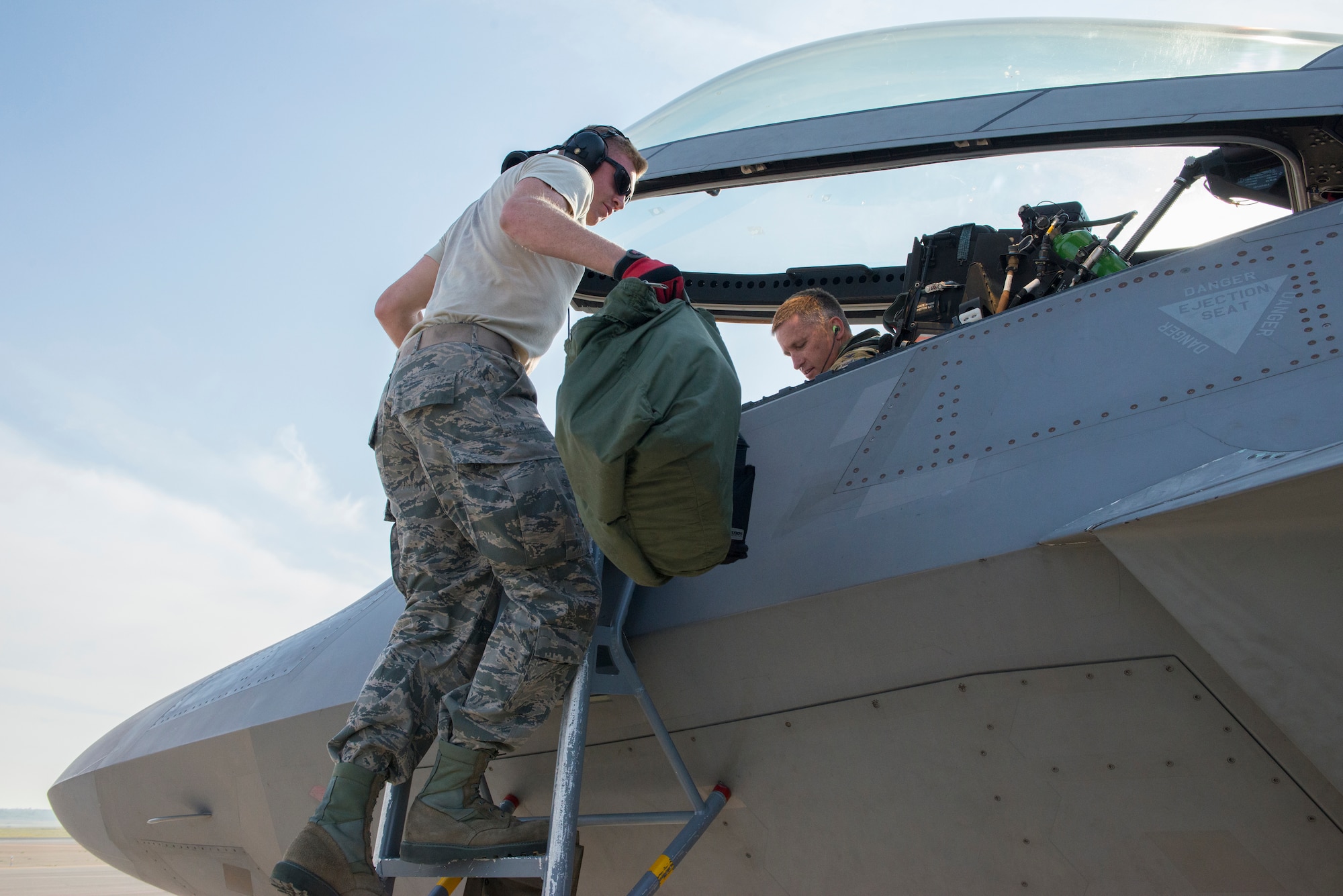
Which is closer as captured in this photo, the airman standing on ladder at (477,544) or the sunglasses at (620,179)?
the airman standing on ladder at (477,544)

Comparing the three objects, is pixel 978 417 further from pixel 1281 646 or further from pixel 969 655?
pixel 1281 646

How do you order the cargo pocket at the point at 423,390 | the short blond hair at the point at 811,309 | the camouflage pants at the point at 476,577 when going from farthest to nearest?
the short blond hair at the point at 811,309 < the cargo pocket at the point at 423,390 < the camouflage pants at the point at 476,577

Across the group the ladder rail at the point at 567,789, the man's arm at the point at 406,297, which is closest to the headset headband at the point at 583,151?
the man's arm at the point at 406,297

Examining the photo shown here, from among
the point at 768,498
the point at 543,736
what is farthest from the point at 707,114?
the point at 543,736

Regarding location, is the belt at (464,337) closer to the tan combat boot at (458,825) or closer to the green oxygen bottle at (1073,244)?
the tan combat boot at (458,825)

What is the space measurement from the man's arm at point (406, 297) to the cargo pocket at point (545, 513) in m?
1.03

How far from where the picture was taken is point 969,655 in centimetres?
210

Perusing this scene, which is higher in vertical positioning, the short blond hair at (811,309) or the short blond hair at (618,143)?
the short blond hair at (618,143)

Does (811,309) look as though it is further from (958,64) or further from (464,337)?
(464,337)

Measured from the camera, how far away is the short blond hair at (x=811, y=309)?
152 inches

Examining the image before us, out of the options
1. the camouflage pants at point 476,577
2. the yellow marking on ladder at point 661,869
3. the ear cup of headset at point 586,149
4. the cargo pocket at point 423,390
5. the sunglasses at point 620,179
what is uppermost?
the ear cup of headset at point 586,149

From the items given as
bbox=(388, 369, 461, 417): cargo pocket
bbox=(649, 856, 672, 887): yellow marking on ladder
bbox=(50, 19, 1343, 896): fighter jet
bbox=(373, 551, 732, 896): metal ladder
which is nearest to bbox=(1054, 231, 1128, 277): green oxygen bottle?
bbox=(50, 19, 1343, 896): fighter jet

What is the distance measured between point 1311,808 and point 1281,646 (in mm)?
375

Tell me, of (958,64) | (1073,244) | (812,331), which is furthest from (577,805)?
(958,64)
